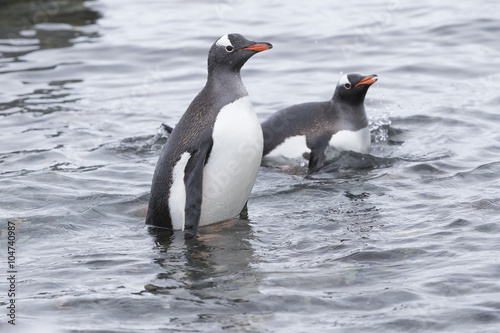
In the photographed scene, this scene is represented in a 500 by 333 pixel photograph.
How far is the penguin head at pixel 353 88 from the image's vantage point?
850cm

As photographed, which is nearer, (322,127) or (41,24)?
(322,127)

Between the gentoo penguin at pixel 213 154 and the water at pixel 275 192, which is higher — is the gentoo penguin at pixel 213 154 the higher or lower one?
the higher one

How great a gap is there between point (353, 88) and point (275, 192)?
1927 millimetres

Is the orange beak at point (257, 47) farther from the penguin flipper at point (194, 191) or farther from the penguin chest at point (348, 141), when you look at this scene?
the penguin chest at point (348, 141)

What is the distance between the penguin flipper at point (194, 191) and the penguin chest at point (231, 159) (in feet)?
0.46

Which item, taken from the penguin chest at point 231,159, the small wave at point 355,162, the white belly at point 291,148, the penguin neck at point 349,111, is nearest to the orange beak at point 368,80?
the penguin neck at point 349,111

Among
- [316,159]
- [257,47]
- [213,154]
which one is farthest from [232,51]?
[316,159]

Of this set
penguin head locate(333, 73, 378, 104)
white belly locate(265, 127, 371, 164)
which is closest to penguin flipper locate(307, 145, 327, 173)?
white belly locate(265, 127, 371, 164)

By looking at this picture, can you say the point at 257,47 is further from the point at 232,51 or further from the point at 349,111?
the point at 349,111

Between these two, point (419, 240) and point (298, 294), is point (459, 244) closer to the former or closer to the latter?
point (419, 240)

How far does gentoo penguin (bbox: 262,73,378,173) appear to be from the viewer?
8.36m

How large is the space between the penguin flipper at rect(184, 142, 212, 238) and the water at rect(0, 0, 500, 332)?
5.5 inches

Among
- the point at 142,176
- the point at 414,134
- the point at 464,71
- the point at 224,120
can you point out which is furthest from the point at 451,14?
the point at 224,120

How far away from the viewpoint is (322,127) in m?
8.49
